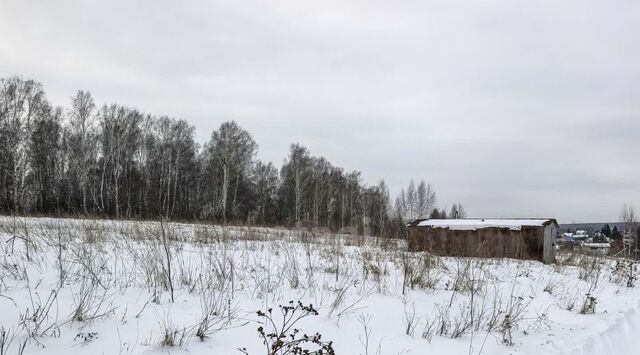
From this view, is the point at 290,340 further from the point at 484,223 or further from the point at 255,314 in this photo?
the point at 484,223

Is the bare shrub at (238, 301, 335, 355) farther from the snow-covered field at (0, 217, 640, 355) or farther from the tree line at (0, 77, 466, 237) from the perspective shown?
the tree line at (0, 77, 466, 237)

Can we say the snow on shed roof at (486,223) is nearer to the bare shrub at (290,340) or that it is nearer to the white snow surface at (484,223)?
the white snow surface at (484,223)

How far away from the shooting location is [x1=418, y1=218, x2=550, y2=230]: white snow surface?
17.8 metres

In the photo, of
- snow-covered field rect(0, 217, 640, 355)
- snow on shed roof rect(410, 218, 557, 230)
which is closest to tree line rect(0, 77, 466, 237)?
snow on shed roof rect(410, 218, 557, 230)

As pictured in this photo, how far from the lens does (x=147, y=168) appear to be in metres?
37.1

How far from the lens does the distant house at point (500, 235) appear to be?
1698 cm

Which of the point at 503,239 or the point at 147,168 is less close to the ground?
the point at 147,168

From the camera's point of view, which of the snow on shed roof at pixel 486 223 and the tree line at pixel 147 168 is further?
the tree line at pixel 147 168

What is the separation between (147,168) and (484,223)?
29.4 metres

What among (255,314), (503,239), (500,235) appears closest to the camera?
(255,314)

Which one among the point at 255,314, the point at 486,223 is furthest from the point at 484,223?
the point at 255,314

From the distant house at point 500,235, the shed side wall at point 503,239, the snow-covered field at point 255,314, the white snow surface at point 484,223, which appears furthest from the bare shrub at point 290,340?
the white snow surface at point 484,223

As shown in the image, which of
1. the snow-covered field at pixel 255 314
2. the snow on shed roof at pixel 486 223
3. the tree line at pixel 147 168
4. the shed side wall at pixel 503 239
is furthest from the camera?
the tree line at pixel 147 168

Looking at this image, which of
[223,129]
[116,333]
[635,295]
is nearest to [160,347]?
[116,333]
